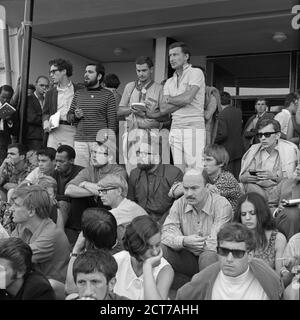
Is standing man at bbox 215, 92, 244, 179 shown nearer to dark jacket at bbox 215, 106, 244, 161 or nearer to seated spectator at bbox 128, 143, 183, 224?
dark jacket at bbox 215, 106, 244, 161

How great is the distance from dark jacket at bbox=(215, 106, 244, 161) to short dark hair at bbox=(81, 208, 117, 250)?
3389 millimetres

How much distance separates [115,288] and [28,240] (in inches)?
47.5

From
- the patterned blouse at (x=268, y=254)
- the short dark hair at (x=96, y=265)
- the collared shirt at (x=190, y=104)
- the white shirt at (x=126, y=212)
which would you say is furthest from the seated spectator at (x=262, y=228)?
the collared shirt at (x=190, y=104)

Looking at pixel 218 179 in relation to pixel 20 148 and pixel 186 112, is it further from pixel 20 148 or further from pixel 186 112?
pixel 20 148

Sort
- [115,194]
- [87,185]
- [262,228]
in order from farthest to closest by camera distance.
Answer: [87,185] → [115,194] → [262,228]

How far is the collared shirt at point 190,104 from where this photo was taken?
614cm

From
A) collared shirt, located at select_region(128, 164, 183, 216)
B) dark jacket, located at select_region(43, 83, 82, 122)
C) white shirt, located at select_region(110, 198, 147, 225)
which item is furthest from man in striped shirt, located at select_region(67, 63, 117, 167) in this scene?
Result: white shirt, located at select_region(110, 198, 147, 225)

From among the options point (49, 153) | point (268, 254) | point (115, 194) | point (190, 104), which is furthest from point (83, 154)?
point (268, 254)

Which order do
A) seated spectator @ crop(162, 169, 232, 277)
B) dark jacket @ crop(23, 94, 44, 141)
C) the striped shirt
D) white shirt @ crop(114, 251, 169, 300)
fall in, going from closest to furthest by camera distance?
1. white shirt @ crop(114, 251, 169, 300)
2. seated spectator @ crop(162, 169, 232, 277)
3. the striped shirt
4. dark jacket @ crop(23, 94, 44, 141)

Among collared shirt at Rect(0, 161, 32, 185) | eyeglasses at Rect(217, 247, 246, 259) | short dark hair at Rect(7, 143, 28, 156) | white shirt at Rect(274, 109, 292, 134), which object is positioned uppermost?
white shirt at Rect(274, 109, 292, 134)

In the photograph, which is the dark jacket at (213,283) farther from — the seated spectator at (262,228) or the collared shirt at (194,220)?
the collared shirt at (194,220)

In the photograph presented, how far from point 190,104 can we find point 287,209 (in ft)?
6.93

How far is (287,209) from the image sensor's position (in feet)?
14.7

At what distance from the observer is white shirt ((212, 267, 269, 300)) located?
3.29 metres
